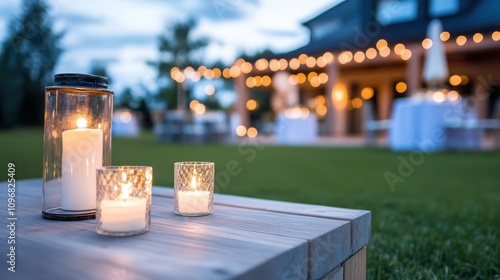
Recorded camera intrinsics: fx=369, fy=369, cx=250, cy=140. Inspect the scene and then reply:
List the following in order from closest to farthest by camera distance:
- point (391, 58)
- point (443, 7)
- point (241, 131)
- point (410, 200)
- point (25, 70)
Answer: point (410, 200)
point (391, 58)
point (443, 7)
point (241, 131)
point (25, 70)

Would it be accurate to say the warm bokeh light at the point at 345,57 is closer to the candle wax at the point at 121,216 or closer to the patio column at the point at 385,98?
the patio column at the point at 385,98

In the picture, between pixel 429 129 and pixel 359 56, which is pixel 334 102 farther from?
pixel 429 129

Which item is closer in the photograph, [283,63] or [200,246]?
[200,246]

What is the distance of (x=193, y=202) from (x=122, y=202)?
0.60ft

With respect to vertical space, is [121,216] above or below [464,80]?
below

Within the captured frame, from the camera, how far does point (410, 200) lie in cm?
237

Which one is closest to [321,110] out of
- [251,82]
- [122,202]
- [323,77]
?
[323,77]

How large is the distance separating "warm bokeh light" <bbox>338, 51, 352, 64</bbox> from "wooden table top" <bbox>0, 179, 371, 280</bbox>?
986cm

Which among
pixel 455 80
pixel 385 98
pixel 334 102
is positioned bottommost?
pixel 334 102

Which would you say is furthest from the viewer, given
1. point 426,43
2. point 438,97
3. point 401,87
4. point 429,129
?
point 401,87

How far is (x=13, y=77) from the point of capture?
14688 millimetres

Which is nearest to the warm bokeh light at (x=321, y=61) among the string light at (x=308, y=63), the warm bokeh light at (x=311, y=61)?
the string light at (x=308, y=63)

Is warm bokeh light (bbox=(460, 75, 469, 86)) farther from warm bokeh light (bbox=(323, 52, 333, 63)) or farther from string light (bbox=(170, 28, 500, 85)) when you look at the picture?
warm bokeh light (bbox=(323, 52, 333, 63))

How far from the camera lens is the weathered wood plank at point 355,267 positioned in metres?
0.72
